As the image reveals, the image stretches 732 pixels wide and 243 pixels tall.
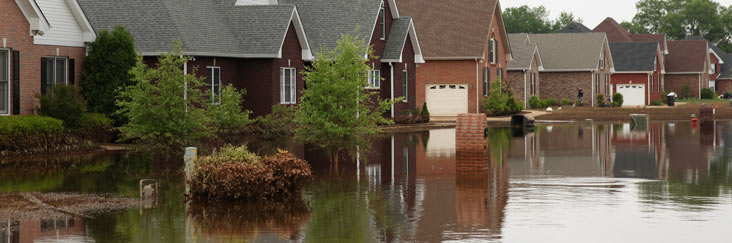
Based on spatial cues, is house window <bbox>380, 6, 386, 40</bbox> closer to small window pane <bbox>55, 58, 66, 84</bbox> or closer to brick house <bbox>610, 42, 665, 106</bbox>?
small window pane <bbox>55, 58, 66, 84</bbox>

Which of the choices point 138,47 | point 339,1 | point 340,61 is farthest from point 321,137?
point 339,1

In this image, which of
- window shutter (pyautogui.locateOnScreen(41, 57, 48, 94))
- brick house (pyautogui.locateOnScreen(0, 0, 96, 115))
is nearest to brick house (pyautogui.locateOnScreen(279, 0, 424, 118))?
brick house (pyautogui.locateOnScreen(0, 0, 96, 115))

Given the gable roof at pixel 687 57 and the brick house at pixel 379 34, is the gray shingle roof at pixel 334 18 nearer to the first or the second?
the brick house at pixel 379 34

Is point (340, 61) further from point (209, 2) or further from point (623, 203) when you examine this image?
point (209, 2)

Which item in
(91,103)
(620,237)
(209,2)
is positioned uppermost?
(209,2)

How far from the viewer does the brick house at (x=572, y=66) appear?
265ft

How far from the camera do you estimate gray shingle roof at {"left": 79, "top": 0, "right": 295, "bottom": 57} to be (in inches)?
1507

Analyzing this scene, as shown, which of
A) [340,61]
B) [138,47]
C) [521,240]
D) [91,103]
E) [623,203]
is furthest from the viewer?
[138,47]

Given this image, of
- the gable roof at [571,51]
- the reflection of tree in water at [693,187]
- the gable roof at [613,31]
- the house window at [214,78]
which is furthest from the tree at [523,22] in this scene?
the reflection of tree in water at [693,187]

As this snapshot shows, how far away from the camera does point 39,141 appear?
29.2 meters

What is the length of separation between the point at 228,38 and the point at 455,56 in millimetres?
23284

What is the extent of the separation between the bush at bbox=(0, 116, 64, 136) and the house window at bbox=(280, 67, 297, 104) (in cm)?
1385

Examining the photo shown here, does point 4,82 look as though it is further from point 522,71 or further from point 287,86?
point 522,71

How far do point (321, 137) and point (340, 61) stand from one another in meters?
2.13
